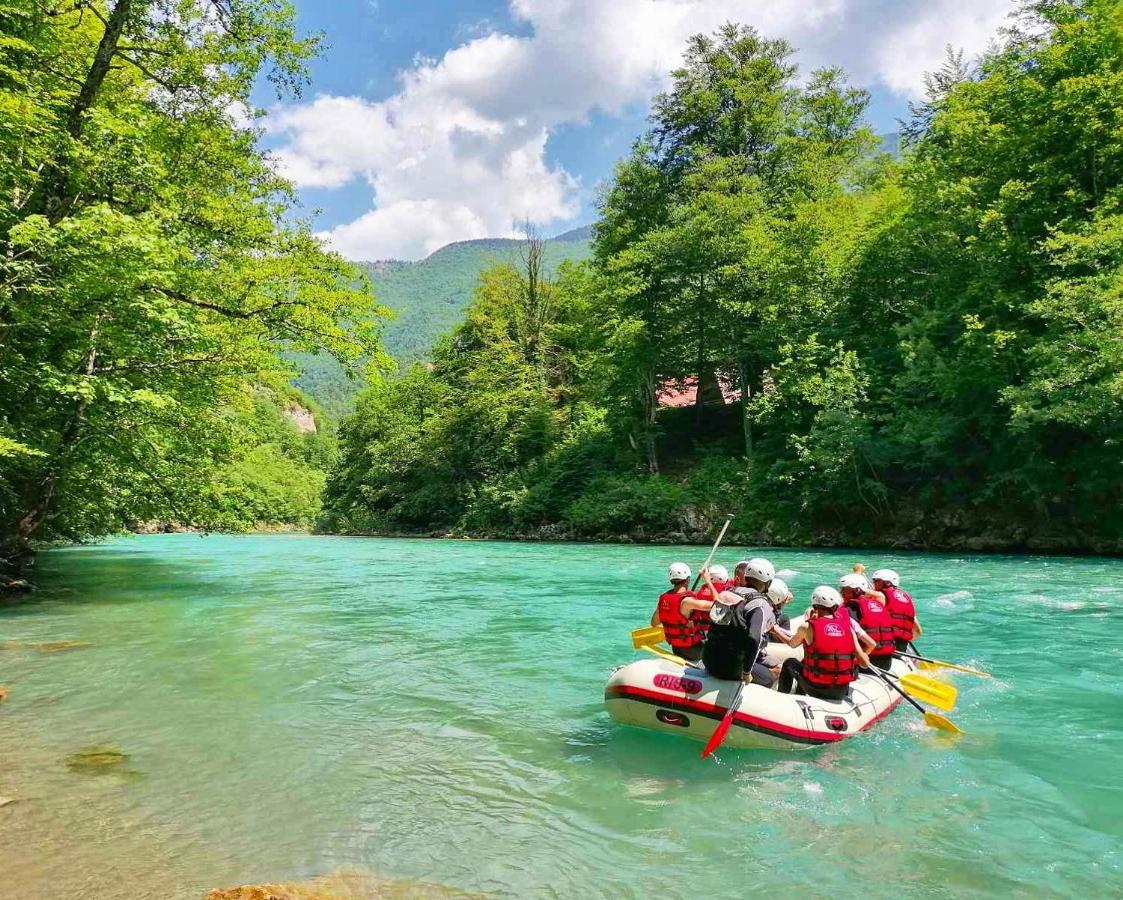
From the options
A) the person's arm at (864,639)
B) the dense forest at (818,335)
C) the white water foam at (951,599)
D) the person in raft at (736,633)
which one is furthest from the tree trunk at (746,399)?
the person in raft at (736,633)

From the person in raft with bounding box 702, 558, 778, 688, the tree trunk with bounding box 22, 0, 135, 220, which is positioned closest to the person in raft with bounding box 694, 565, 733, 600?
the person in raft with bounding box 702, 558, 778, 688

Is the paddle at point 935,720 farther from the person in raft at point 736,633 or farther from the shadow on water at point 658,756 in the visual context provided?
the person in raft at point 736,633

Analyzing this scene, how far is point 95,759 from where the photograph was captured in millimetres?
5129

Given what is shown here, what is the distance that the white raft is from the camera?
18.4ft

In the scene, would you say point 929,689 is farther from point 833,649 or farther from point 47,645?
point 47,645

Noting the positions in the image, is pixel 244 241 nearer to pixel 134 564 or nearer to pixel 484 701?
pixel 484 701

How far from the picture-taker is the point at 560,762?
17.8 ft

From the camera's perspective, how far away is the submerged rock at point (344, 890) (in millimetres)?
3209

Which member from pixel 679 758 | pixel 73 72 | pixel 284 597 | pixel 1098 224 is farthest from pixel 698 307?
pixel 679 758

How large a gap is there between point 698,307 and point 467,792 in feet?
89.1

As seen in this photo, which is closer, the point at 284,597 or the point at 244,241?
the point at 244,241

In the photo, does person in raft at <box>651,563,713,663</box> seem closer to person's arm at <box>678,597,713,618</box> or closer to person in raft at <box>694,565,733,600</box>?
person's arm at <box>678,597,713,618</box>

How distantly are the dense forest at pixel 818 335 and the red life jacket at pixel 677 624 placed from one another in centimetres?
738

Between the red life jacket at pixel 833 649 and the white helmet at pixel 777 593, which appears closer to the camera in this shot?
the red life jacket at pixel 833 649
